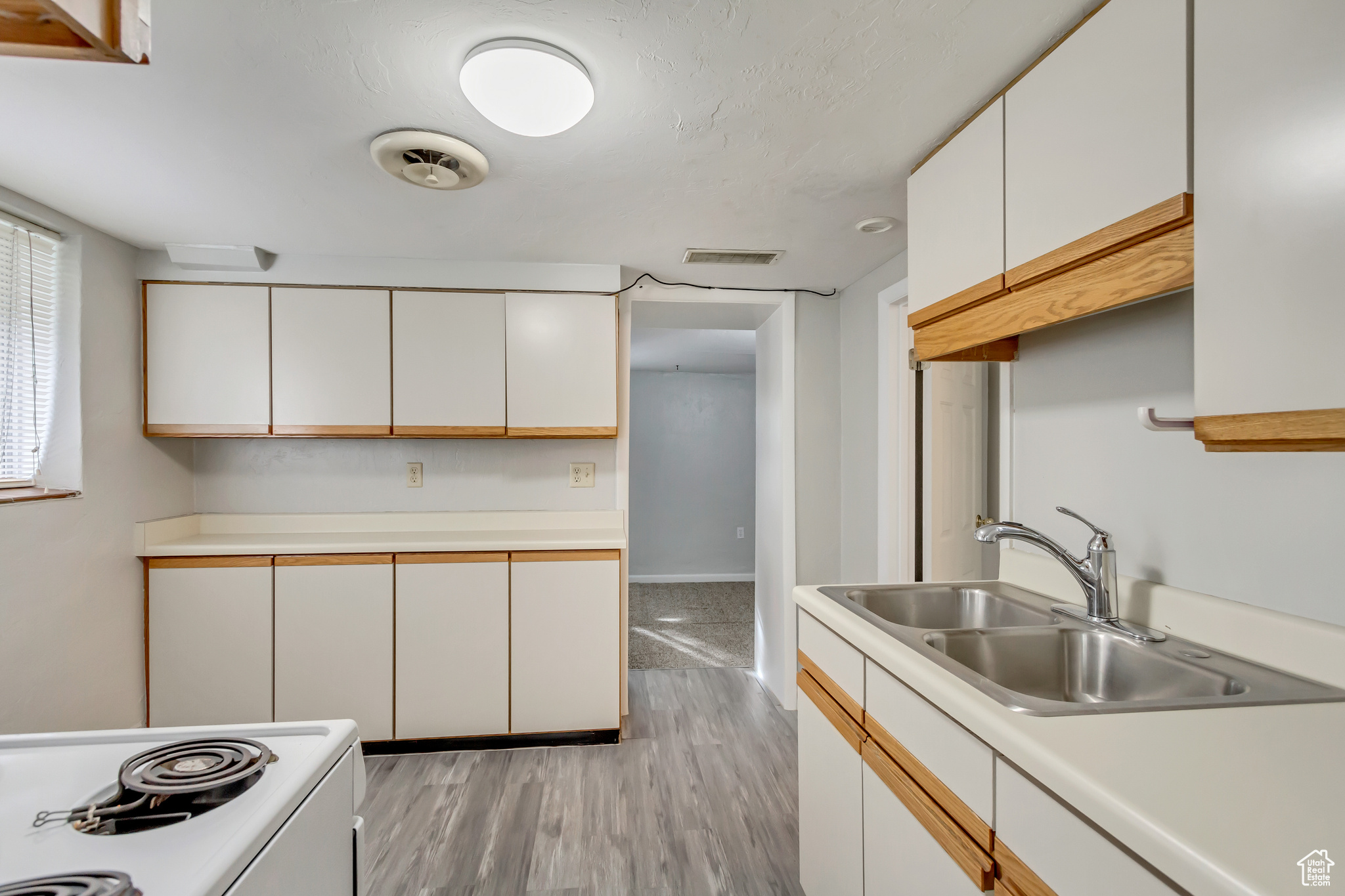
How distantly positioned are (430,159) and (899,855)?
201cm

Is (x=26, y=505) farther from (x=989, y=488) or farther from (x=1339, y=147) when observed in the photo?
(x=989, y=488)

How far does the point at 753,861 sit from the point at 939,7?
227cm

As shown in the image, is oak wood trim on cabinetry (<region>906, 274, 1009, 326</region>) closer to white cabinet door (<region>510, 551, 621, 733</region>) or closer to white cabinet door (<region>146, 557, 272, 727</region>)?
white cabinet door (<region>510, 551, 621, 733</region>)

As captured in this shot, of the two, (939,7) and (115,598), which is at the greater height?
(939,7)

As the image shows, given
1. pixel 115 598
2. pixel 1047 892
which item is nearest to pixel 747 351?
pixel 115 598

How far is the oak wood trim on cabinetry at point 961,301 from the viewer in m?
1.40

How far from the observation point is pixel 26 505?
2.11m

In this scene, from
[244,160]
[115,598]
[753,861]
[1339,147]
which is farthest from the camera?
[115,598]

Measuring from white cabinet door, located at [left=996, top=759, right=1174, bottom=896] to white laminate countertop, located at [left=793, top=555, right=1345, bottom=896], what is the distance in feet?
0.09

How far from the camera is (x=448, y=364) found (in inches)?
110

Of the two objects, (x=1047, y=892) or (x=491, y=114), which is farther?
(x=491, y=114)

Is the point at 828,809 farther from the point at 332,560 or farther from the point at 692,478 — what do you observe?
the point at 692,478

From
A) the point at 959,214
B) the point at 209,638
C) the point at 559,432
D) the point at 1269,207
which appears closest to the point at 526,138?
the point at 959,214

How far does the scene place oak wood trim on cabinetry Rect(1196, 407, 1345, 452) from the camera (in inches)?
30.6
